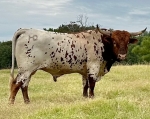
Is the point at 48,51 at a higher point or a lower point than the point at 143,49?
higher

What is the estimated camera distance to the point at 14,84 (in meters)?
9.88

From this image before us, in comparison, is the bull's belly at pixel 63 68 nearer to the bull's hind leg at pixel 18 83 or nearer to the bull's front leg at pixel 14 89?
the bull's hind leg at pixel 18 83

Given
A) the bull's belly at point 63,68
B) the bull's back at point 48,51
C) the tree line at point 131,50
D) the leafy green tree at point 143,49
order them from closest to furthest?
the bull's back at point 48,51, the bull's belly at point 63,68, the tree line at point 131,50, the leafy green tree at point 143,49

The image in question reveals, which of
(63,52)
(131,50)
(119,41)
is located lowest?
(131,50)

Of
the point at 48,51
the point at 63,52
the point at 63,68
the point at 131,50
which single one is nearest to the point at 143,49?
the point at 131,50

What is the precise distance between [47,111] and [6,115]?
984mm

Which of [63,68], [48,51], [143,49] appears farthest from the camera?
[143,49]

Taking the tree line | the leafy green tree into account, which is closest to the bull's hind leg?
the tree line

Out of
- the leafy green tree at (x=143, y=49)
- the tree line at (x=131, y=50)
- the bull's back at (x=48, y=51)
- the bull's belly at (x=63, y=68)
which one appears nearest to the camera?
the bull's back at (x=48, y=51)

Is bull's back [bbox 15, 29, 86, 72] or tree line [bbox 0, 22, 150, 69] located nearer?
bull's back [bbox 15, 29, 86, 72]

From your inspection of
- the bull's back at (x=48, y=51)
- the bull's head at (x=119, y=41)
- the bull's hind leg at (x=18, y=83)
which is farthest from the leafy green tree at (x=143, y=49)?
the bull's hind leg at (x=18, y=83)

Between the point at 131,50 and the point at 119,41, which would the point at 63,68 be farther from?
the point at 131,50

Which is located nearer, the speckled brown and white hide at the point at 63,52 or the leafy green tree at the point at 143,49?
the speckled brown and white hide at the point at 63,52

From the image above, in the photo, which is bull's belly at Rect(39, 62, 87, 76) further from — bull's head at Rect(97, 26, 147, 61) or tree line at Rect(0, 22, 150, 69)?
tree line at Rect(0, 22, 150, 69)
